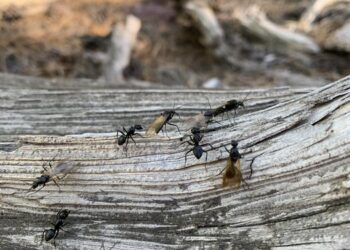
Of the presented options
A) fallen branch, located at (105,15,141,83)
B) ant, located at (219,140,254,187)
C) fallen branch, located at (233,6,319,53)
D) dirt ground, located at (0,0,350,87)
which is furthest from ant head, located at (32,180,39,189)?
fallen branch, located at (233,6,319,53)

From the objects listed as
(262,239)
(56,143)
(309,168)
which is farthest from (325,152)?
(56,143)

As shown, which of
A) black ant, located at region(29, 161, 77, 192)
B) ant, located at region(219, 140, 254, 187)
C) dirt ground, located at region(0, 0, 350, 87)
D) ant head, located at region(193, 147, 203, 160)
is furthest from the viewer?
dirt ground, located at region(0, 0, 350, 87)

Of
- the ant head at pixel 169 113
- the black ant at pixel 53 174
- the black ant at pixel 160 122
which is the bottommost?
the black ant at pixel 53 174

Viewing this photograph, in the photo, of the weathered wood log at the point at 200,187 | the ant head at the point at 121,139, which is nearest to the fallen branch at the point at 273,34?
the weathered wood log at the point at 200,187

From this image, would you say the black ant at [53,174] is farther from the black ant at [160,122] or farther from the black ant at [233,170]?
the black ant at [233,170]

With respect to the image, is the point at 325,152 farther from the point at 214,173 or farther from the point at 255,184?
the point at 214,173

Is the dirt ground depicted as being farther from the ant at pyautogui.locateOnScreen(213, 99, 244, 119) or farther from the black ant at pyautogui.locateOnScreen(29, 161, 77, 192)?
the black ant at pyautogui.locateOnScreen(29, 161, 77, 192)

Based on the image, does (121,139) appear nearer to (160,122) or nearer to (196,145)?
(160,122)
